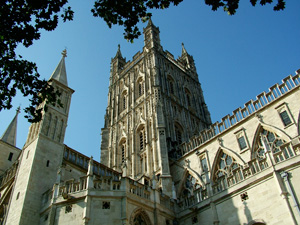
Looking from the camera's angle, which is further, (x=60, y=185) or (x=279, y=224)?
(x=60, y=185)

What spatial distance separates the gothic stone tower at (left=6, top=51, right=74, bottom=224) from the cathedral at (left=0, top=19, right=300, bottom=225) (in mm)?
64

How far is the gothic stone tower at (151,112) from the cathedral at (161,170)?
0.50 ft

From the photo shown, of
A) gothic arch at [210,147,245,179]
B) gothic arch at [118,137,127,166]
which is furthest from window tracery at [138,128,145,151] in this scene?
gothic arch at [210,147,245,179]

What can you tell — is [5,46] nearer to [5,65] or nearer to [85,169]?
[5,65]

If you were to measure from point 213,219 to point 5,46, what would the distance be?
13907 millimetres

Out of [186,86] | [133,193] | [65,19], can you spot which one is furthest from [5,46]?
[186,86]

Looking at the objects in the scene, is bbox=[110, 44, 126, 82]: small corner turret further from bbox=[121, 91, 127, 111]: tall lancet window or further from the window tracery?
the window tracery

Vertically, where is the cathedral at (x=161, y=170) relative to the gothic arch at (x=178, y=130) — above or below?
below

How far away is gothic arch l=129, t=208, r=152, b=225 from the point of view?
1598cm

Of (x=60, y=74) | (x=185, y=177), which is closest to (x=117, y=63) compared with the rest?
(x=60, y=74)

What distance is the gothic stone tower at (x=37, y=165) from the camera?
16.8 meters

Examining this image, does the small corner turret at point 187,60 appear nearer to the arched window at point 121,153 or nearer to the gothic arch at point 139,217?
the arched window at point 121,153

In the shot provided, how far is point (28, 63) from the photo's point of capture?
34.5ft

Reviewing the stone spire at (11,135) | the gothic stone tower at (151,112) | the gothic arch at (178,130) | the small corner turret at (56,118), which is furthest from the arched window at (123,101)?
the small corner turret at (56,118)
